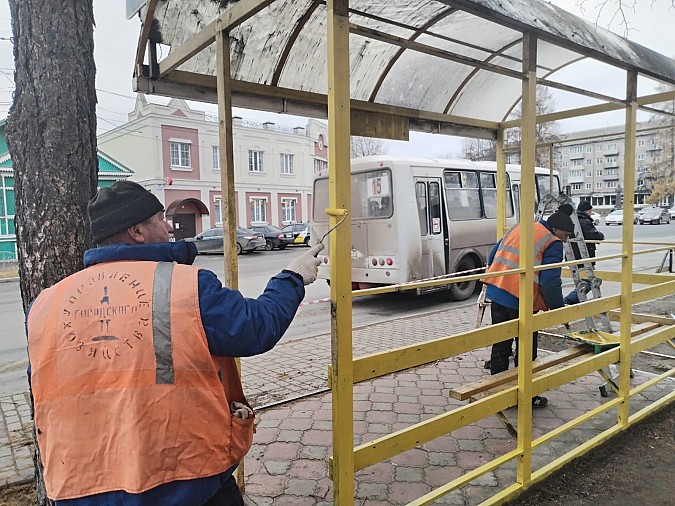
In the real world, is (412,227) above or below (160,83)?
below

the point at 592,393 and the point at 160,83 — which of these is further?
the point at 592,393

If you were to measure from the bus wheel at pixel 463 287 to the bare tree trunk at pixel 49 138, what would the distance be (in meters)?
8.21

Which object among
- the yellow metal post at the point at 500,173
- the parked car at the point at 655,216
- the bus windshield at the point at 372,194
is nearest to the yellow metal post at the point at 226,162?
the yellow metal post at the point at 500,173

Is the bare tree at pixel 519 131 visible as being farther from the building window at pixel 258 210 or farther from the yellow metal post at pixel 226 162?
the building window at pixel 258 210

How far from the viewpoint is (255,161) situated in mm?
31594

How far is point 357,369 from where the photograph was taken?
2256mm

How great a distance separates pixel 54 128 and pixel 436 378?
4063 millimetres

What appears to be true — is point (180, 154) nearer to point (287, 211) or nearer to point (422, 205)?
point (287, 211)

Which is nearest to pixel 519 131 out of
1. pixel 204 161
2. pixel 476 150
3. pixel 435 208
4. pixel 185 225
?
pixel 435 208

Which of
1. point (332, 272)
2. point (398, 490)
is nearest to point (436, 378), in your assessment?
point (398, 490)

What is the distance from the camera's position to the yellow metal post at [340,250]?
2.09 m

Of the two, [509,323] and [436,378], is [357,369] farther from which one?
[436,378]

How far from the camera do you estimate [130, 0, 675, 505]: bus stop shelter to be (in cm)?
218

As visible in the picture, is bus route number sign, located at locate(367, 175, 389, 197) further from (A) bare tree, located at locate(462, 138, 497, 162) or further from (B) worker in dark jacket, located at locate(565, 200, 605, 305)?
(A) bare tree, located at locate(462, 138, 497, 162)
